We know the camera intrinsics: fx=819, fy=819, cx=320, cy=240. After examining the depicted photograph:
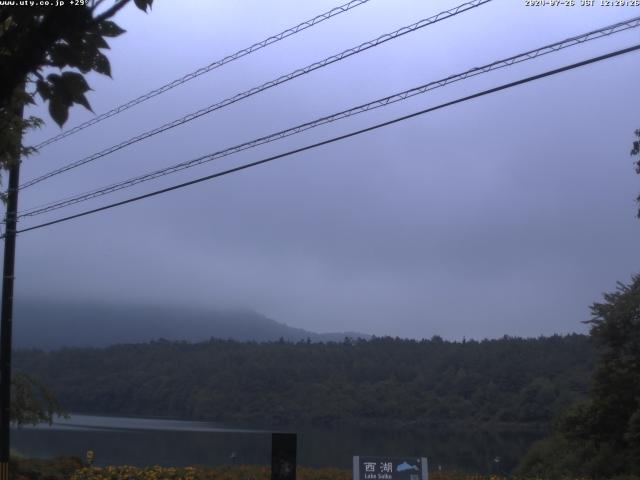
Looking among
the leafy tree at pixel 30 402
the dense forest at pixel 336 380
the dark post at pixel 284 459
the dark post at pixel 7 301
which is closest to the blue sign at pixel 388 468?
the dark post at pixel 284 459

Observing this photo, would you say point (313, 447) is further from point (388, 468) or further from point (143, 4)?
point (143, 4)

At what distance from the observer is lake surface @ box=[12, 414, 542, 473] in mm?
24255

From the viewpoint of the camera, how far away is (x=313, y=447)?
2864 cm

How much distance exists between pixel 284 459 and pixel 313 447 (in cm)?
1722

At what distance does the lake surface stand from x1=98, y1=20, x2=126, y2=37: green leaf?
17.4 meters

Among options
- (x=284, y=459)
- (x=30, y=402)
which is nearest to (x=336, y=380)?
(x=30, y=402)

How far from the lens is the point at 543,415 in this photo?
3631 cm

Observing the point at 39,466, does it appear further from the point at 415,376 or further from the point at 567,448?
the point at 415,376

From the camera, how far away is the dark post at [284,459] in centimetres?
1188

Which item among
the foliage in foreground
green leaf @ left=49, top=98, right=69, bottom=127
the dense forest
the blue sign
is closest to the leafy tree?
the blue sign

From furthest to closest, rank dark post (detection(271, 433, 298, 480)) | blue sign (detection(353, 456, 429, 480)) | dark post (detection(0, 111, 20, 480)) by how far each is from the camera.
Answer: dark post (detection(0, 111, 20, 480)) < blue sign (detection(353, 456, 429, 480)) < dark post (detection(271, 433, 298, 480))

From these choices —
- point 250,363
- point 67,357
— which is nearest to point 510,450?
point 250,363

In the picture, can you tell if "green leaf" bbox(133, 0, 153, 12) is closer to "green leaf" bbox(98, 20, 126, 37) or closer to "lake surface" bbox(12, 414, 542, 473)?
"green leaf" bbox(98, 20, 126, 37)

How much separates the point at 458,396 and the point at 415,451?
14374 mm
